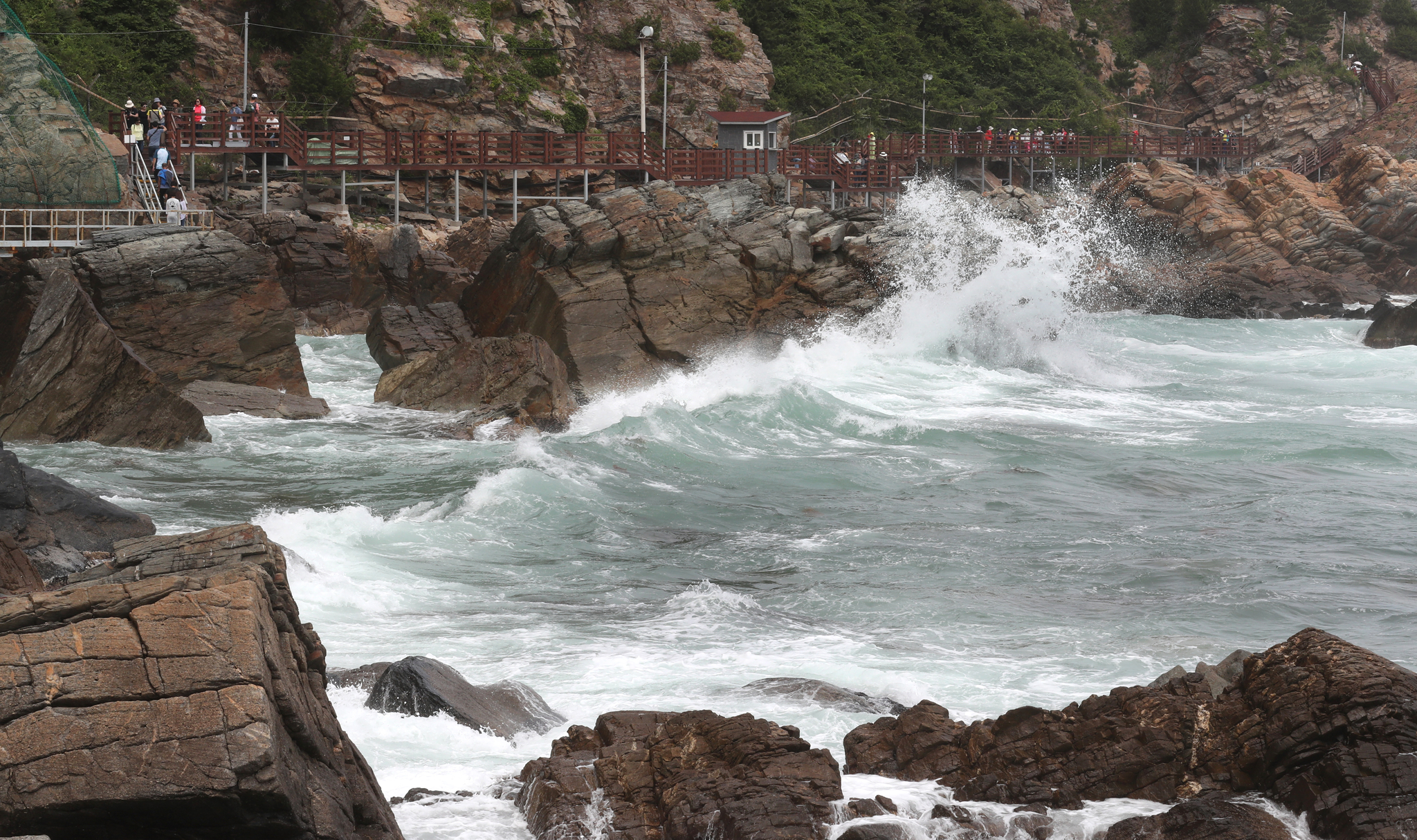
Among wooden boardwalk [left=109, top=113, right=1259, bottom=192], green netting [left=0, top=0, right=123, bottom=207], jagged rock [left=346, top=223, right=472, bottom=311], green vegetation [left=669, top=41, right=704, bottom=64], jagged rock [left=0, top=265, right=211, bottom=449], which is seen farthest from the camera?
green vegetation [left=669, top=41, right=704, bottom=64]

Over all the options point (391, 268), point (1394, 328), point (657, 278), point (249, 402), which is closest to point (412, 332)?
point (249, 402)

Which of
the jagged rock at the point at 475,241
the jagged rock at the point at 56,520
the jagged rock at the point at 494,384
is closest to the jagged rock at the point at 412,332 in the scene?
the jagged rock at the point at 494,384

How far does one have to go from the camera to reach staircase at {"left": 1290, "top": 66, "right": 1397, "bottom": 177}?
5869 centimetres

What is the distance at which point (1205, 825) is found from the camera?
560cm

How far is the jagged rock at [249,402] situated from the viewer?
18.4m

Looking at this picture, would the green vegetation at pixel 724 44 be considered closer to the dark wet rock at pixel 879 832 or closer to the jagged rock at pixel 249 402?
the jagged rock at pixel 249 402

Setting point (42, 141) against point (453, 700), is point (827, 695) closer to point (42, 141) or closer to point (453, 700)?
point (453, 700)

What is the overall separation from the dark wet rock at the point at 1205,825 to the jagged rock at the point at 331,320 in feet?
82.4

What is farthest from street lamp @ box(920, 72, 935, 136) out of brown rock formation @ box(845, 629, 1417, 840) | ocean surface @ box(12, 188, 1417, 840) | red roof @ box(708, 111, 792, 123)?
brown rock formation @ box(845, 629, 1417, 840)

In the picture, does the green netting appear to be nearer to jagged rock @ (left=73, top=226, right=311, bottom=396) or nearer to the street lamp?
jagged rock @ (left=73, top=226, right=311, bottom=396)

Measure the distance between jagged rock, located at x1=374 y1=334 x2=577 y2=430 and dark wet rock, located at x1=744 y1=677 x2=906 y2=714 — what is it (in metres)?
10.6

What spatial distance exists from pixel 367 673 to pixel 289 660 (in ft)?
9.32

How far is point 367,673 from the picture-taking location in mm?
7766

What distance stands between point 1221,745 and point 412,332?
18.3 m
